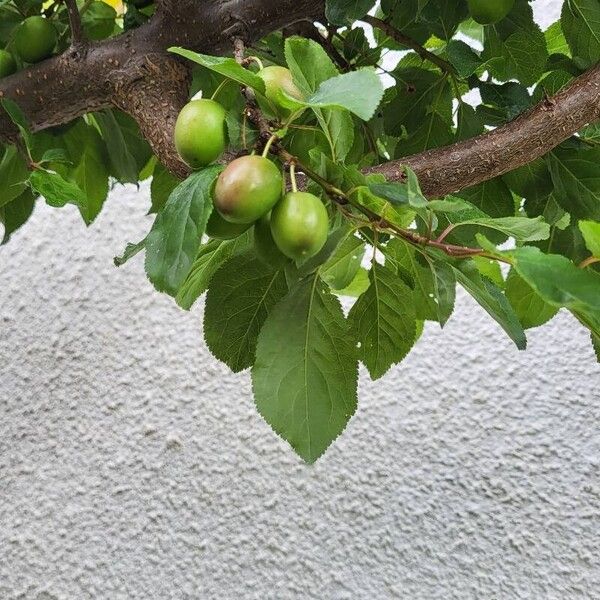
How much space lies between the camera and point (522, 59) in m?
0.37

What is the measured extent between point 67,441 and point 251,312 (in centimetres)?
59

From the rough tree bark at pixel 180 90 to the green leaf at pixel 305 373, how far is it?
6cm

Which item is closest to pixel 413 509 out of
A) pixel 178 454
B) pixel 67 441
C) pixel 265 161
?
pixel 178 454

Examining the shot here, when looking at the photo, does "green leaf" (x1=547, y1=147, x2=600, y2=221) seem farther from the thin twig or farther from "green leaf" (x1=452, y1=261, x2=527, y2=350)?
the thin twig

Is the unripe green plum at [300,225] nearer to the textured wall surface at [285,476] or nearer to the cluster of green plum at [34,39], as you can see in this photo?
the cluster of green plum at [34,39]

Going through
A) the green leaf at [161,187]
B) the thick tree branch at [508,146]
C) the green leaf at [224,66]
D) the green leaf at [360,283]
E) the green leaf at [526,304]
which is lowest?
the green leaf at [526,304]

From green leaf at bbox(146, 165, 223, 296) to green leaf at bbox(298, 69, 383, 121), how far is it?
0.15 ft

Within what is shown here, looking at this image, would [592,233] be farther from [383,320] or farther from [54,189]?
[54,189]

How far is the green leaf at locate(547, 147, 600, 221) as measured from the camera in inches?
15.0

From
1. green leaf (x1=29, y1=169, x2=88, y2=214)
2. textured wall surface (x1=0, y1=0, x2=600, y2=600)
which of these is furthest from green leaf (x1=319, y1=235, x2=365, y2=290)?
textured wall surface (x1=0, y1=0, x2=600, y2=600)

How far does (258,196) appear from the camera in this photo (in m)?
0.25

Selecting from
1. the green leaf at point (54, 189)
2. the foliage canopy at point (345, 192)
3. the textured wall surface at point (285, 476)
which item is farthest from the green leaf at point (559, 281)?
the textured wall surface at point (285, 476)

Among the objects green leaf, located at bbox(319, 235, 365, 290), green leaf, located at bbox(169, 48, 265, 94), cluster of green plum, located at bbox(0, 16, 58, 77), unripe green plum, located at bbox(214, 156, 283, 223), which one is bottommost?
green leaf, located at bbox(319, 235, 365, 290)

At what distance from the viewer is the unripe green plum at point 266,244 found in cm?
27
